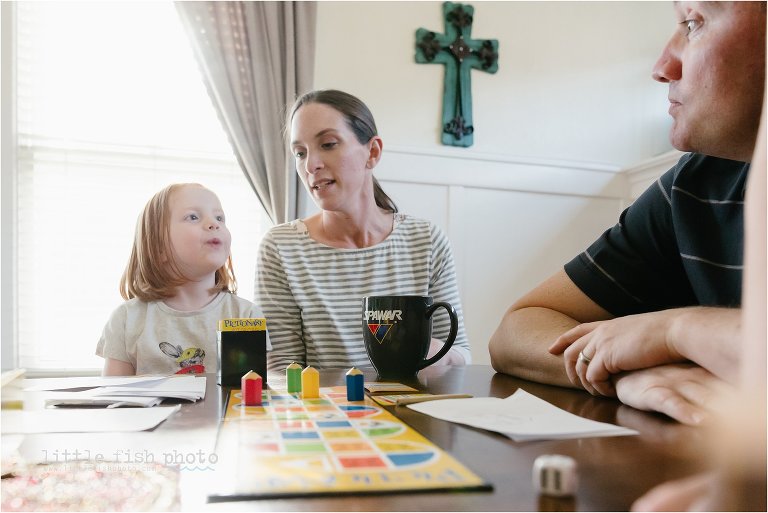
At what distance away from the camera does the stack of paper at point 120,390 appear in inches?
27.0

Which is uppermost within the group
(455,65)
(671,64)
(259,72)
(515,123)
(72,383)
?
(455,65)

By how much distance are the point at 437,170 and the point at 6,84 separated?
176 cm

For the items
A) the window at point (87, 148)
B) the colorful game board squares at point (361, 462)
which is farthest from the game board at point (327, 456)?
the window at point (87, 148)

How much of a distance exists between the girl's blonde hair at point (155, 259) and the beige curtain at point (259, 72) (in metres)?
0.89

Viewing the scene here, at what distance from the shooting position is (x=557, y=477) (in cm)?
35

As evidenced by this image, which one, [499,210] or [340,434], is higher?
[499,210]

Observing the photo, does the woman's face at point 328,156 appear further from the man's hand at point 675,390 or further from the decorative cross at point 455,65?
the decorative cross at point 455,65

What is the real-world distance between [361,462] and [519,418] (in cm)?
22

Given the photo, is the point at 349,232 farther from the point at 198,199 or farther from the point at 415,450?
the point at 415,450

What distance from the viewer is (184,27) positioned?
2.60 m

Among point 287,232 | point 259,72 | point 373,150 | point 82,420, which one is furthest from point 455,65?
point 82,420

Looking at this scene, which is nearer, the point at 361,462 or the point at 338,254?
the point at 361,462

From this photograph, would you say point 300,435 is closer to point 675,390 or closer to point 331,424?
point 331,424

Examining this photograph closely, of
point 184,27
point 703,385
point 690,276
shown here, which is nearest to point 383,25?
point 184,27
